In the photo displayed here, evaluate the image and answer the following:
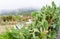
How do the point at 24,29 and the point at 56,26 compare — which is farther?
the point at 56,26

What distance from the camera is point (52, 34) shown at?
35.4 inches

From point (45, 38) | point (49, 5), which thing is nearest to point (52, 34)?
point (45, 38)

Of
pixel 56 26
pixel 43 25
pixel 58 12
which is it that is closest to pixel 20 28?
pixel 43 25

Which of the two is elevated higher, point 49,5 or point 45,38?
point 49,5

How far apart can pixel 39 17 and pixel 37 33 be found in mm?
162

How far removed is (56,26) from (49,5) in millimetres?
248

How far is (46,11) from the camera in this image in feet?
3.59

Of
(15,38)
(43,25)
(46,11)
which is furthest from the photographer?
(46,11)

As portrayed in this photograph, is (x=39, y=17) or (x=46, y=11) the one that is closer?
(x=39, y=17)

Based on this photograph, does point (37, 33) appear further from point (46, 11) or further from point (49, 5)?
point (49, 5)

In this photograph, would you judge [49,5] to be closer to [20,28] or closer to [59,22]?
[59,22]

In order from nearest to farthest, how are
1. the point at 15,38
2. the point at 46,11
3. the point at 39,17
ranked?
the point at 15,38
the point at 39,17
the point at 46,11

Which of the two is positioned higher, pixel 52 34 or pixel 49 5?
pixel 49 5

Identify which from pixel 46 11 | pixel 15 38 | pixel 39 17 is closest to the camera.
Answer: pixel 15 38
